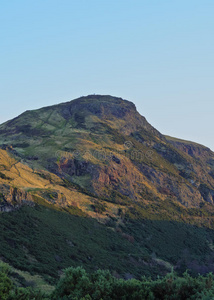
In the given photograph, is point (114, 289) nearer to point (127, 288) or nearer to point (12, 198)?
point (127, 288)

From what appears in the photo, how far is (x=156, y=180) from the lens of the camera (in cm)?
14912

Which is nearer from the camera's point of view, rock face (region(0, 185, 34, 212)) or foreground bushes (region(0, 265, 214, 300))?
foreground bushes (region(0, 265, 214, 300))

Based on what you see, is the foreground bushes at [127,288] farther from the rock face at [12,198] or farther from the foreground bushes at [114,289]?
the rock face at [12,198]

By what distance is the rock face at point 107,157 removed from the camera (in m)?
127

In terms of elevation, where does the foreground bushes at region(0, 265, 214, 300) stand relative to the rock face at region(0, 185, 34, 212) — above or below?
below

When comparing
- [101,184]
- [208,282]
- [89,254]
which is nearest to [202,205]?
[101,184]

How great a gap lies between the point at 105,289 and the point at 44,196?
66418mm

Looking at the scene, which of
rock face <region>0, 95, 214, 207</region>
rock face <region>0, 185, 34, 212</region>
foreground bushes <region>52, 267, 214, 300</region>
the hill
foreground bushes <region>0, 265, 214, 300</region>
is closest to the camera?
foreground bushes <region>0, 265, 214, 300</region>

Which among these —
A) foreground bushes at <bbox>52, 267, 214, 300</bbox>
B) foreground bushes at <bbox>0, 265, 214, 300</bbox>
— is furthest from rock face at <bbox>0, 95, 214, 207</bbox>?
foreground bushes at <bbox>52, 267, 214, 300</bbox>

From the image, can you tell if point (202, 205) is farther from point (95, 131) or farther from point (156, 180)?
point (95, 131)

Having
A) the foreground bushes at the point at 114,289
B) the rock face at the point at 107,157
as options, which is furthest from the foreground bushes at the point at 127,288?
the rock face at the point at 107,157

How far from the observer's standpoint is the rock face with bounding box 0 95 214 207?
416ft

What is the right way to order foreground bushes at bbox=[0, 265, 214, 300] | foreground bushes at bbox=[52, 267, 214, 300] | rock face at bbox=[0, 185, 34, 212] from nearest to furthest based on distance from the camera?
1. foreground bushes at bbox=[0, 265, 214, 300]
2. foreground bushes at bbox=[52, 267, 214, 300]
3. rock face at bbox=[0, 185, 34, 212]

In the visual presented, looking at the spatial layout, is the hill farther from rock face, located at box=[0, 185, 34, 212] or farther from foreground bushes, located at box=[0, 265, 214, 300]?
foreground bushes, located at box=[0, 265, 214, 300]
